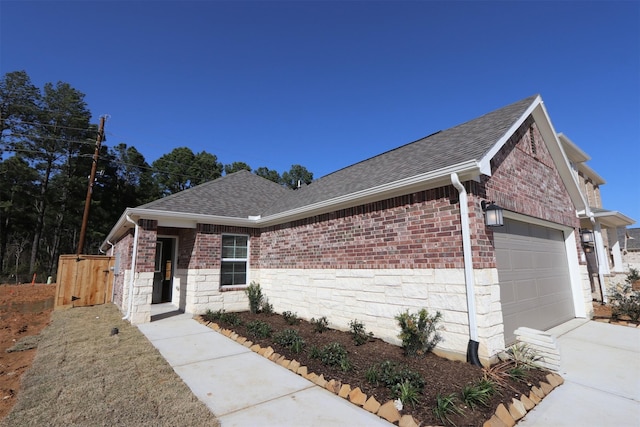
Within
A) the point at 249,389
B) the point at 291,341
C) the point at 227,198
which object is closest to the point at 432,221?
the point at 291,341

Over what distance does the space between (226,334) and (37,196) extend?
95.8 ft

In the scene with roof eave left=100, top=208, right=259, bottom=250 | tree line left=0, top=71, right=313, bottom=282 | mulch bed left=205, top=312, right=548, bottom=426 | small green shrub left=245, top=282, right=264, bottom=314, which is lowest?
mulch bed left=205, top=312, right=548, bottom=426

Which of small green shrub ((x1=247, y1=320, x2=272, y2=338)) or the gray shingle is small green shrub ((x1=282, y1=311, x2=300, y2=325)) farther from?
the gray shingle

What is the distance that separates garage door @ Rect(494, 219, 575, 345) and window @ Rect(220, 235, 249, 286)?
7.78m

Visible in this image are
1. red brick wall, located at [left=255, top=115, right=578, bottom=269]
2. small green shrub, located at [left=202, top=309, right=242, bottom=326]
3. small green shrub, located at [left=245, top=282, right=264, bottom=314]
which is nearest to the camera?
red brick wall, located at [left=255, top=115, right=578, bottom=269]

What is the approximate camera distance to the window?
9953mm

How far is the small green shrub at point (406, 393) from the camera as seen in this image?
348cm

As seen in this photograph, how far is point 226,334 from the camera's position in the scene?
714 centimetres

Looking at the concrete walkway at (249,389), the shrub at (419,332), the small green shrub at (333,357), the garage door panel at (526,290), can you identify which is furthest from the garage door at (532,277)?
the concrete walkway at (249,389)

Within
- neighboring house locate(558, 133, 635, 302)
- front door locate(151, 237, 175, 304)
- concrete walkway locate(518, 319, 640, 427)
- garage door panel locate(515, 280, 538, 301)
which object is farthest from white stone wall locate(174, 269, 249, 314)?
neighboring house locate(558, 133, 635, 302)

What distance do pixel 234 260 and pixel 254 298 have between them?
4.86ft

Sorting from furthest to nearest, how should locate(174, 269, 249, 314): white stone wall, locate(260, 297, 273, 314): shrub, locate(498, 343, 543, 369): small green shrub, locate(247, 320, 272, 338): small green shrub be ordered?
1. locate(260, 297, 273, 314): shrub
2. locate(174, 269, 249, 314): white stone wall
3. locate(247, 320, 272, 338): small green shrub
4. locate(498, 343, 543, 369): small green shrub

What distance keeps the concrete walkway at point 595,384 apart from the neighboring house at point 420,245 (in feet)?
2.73

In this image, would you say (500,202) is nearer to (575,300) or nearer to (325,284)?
(325,284)
